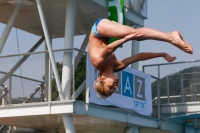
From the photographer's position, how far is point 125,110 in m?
21.5

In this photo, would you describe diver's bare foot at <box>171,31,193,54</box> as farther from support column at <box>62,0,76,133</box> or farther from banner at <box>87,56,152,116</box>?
banner at <box>87,56,152,116</box>

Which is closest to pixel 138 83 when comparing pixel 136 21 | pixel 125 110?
pixel 125 110

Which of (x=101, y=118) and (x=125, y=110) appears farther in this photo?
(x=125, y=110)

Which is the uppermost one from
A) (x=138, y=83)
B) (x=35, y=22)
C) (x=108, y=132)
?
(x=35, y=22)

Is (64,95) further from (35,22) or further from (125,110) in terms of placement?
(35,22)

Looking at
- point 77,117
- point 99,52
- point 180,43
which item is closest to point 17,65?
point 77,117

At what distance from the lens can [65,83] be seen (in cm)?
1905

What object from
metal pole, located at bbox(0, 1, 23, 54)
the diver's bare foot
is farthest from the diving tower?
the diver's bare foot

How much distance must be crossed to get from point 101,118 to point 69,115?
1183 millimetres

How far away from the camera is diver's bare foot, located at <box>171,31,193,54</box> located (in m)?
9.64

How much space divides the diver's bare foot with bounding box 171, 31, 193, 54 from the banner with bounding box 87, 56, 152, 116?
9252 millimetres

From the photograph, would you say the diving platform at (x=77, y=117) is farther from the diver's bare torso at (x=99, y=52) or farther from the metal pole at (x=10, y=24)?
the diver's bare torso at (x=99, y=52)

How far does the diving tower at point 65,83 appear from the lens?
18.7 meters

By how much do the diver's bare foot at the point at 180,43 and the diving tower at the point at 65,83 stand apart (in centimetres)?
863
